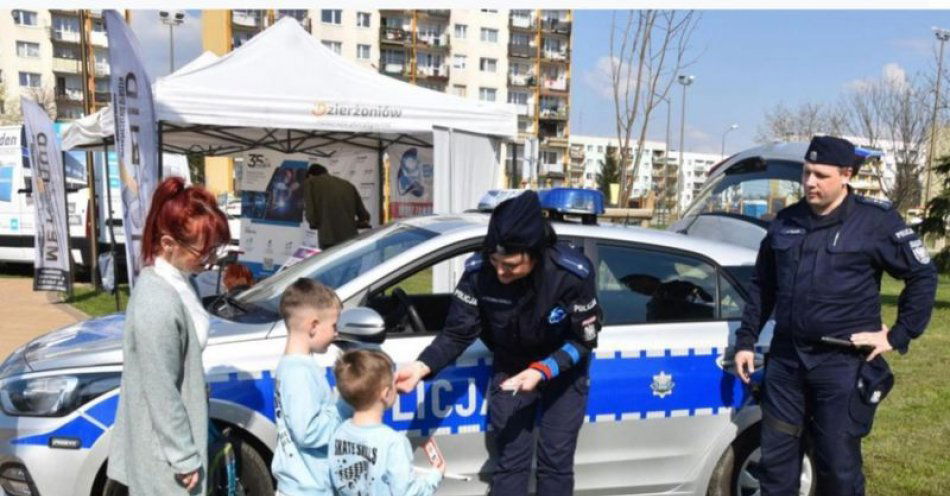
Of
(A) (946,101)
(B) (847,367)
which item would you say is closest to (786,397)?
(B) (847,367)

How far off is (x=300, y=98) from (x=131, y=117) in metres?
1.87

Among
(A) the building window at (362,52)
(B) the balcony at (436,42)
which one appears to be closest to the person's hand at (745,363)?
(A) the building window at (362,52)

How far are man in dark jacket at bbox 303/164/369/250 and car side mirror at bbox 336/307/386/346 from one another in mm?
6434

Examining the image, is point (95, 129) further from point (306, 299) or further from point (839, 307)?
point (839, 307)

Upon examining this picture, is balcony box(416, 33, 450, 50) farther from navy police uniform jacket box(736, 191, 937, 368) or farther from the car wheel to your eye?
navy police uniform jacket box(736, 191, 937, 368)

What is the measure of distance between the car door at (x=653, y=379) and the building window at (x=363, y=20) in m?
63.3

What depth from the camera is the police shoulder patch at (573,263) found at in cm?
301

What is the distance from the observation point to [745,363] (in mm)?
3377

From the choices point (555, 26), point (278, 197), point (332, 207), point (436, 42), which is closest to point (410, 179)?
point (278, 197)

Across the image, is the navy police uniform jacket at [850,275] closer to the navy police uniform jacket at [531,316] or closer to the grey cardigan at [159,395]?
the navy police uniform jacket at [531,316]

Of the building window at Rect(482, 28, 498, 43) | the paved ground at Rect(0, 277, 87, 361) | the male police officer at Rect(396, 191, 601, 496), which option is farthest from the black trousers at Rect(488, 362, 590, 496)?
the building window at Rect(482, 28, 498, 43)

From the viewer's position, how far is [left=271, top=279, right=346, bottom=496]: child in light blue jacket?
2.49 metres

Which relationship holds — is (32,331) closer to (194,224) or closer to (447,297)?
(447,297)

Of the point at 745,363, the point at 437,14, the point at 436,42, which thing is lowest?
the point at 745,363
